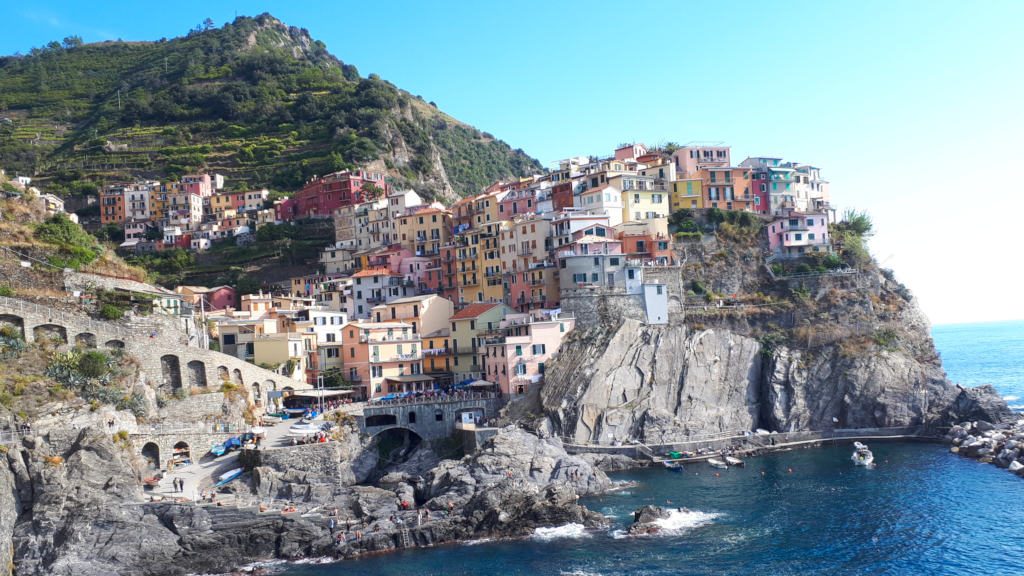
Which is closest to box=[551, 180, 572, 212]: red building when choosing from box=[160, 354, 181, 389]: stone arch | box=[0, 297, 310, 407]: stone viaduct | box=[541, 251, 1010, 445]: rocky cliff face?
box=[541, 251, 1010, 445]: rocky cliff face

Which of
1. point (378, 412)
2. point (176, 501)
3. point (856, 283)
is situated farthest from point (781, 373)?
point (176, 501)

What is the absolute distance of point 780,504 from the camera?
169ft

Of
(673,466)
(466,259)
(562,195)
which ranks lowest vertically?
(673,466)

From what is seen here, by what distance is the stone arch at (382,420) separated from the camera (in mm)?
62400

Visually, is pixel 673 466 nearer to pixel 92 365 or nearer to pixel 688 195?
pixel 688 195

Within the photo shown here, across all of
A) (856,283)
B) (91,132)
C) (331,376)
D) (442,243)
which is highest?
(91,132)

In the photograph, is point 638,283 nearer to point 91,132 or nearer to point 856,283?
point 856,283

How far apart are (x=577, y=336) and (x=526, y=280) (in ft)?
30.7

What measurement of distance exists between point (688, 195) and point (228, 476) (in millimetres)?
51715

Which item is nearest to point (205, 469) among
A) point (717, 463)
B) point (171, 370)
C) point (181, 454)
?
point (181, 454)

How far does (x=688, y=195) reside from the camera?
279 ft

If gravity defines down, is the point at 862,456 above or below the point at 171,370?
below

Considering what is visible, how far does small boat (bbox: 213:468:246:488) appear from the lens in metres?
50.5

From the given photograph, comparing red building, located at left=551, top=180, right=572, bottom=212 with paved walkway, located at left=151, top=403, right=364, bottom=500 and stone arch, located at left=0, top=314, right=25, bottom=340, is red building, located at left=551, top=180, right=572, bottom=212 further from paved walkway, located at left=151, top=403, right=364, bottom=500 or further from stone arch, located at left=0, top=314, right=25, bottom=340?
stone arch, located at left=0, top=314, right=25, bottom=340
